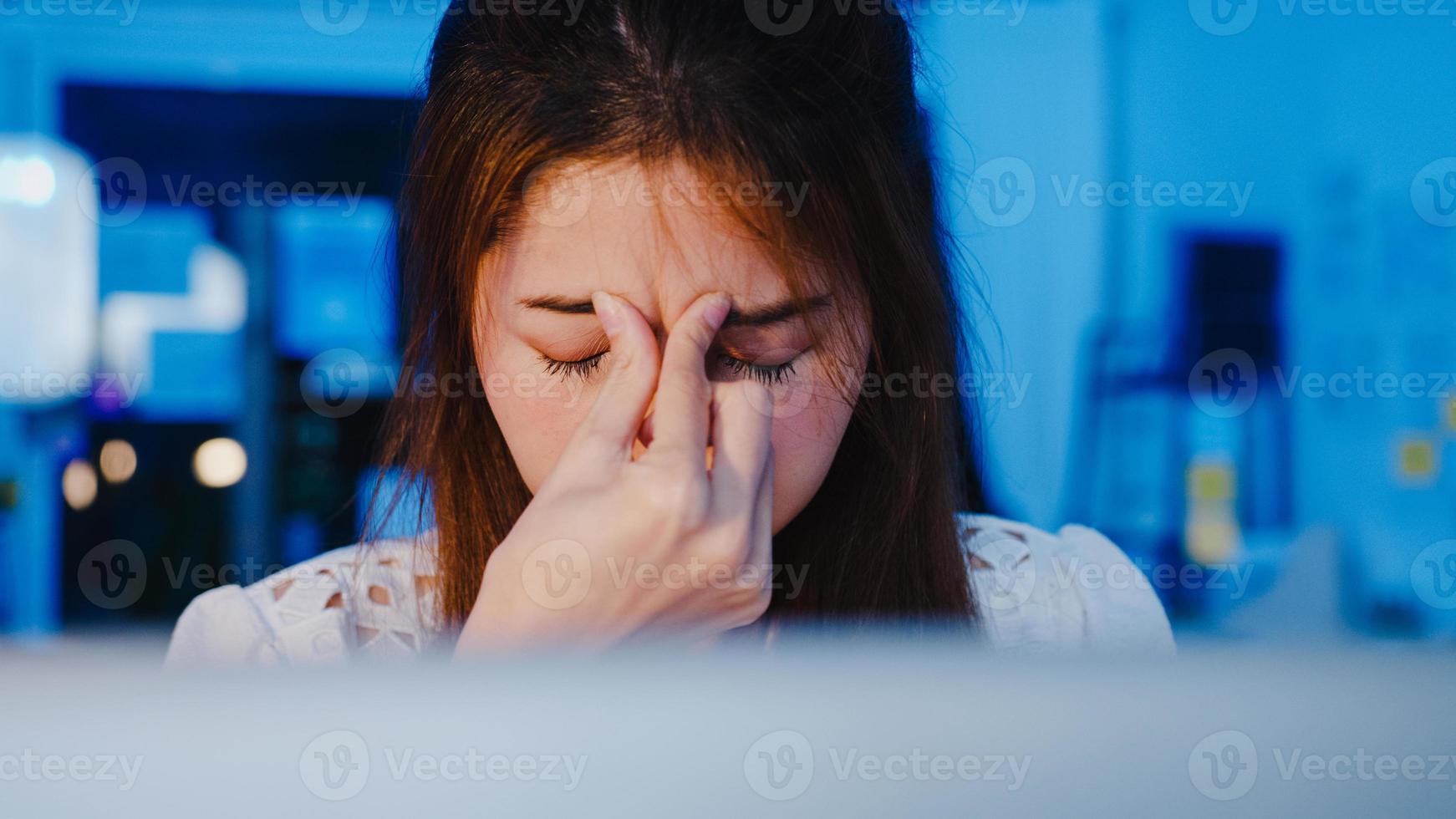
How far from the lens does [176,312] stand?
302 centimetres

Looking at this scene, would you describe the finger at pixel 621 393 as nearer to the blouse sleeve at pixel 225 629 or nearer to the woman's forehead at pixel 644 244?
the woman's forehead at pixel 644 244

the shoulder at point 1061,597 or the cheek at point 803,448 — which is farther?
the shoulder at point 1061,597

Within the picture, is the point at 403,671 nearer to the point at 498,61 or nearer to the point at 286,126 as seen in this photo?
the point at 498,61

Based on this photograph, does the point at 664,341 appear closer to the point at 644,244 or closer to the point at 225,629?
the point at 644,244

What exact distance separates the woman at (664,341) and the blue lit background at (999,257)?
6.33 feet

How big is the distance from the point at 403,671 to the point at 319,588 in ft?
3.06

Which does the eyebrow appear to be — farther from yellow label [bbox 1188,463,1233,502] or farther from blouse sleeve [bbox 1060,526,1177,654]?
yellow label [bbox 1188,463,1233,502]

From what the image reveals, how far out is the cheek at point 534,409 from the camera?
0.79m

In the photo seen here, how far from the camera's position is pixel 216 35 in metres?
2.88

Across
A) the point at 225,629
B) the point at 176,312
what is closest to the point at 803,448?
the point at 225,629

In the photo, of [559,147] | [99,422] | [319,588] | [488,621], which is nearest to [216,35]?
[99,422]

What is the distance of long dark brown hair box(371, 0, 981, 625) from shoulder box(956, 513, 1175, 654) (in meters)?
0.10


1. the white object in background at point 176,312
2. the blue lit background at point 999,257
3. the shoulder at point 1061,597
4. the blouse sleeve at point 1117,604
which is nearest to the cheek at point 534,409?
the shoulder at point 1061,597

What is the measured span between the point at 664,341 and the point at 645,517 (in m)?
0.14
